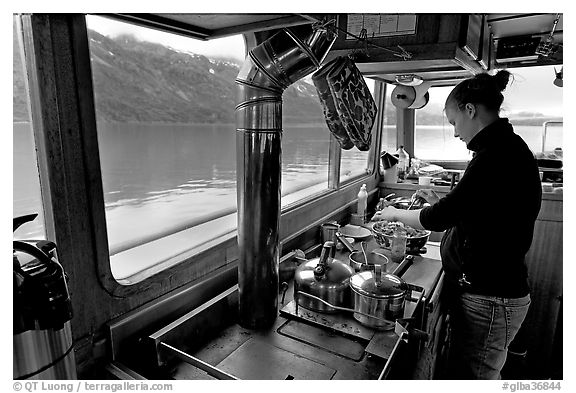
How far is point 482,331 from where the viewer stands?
161 cm

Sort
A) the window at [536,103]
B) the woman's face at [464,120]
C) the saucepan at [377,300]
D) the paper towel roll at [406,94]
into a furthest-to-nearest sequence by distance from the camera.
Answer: the window at [536,103] < the paper towel roll at [406,94] < the woman's face at [464,120] < the saucepan at [377,300]

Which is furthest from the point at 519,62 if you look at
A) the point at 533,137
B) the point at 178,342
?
the point at 178,342

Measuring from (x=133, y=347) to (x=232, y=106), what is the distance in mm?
1008

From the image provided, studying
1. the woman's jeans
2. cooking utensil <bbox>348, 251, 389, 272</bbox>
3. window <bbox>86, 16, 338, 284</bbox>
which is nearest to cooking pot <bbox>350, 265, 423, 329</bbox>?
cooking utensil <bbox>348, 251, 389, 272</bbox>

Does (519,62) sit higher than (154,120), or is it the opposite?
(519,62)

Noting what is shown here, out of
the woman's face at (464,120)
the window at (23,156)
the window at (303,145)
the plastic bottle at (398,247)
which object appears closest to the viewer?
the window at (23,156)

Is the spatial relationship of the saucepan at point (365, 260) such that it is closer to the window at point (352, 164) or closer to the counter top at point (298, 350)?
the counter top at point (298, 350)

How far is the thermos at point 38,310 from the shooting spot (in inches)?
24.8

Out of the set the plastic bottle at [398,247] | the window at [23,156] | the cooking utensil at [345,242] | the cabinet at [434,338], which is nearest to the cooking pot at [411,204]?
the plastic bottle at [398,247]

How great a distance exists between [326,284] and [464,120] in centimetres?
90

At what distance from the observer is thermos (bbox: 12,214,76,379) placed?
630 mm

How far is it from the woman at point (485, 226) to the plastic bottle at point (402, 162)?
7.05ft

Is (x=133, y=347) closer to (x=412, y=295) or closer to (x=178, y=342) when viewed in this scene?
(x=178, y=342)
